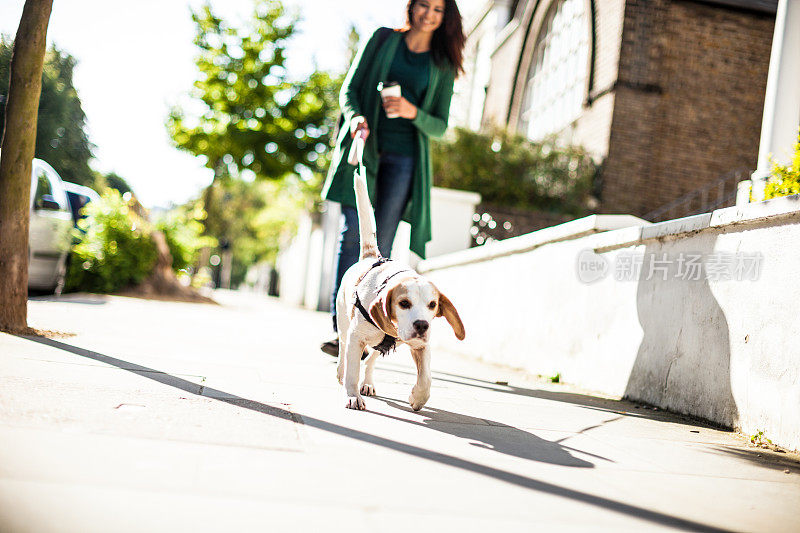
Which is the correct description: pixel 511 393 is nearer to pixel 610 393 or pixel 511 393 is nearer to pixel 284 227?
pixel 610 393

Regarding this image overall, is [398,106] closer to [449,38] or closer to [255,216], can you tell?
[449,38]

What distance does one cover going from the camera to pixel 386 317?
338 cm

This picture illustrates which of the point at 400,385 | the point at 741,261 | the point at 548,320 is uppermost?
the point at 741,261

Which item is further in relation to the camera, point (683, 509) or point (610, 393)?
point (610, 393)

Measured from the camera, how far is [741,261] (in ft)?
12.7

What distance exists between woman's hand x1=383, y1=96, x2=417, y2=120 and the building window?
9.44 meters

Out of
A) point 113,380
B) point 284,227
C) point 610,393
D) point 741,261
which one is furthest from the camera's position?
point 284,227

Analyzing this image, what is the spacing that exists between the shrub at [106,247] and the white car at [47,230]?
0.59 metres

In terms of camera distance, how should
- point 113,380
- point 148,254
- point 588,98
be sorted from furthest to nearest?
1. point 588,98
2. point 148,254
3. point 113,380

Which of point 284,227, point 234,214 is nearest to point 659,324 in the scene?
point 284,227

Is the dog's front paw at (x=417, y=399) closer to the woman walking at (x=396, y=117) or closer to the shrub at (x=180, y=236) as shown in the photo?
the woman walking at (x=396, y=117)

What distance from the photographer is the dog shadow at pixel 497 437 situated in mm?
2873

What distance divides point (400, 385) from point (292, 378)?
0.77m
